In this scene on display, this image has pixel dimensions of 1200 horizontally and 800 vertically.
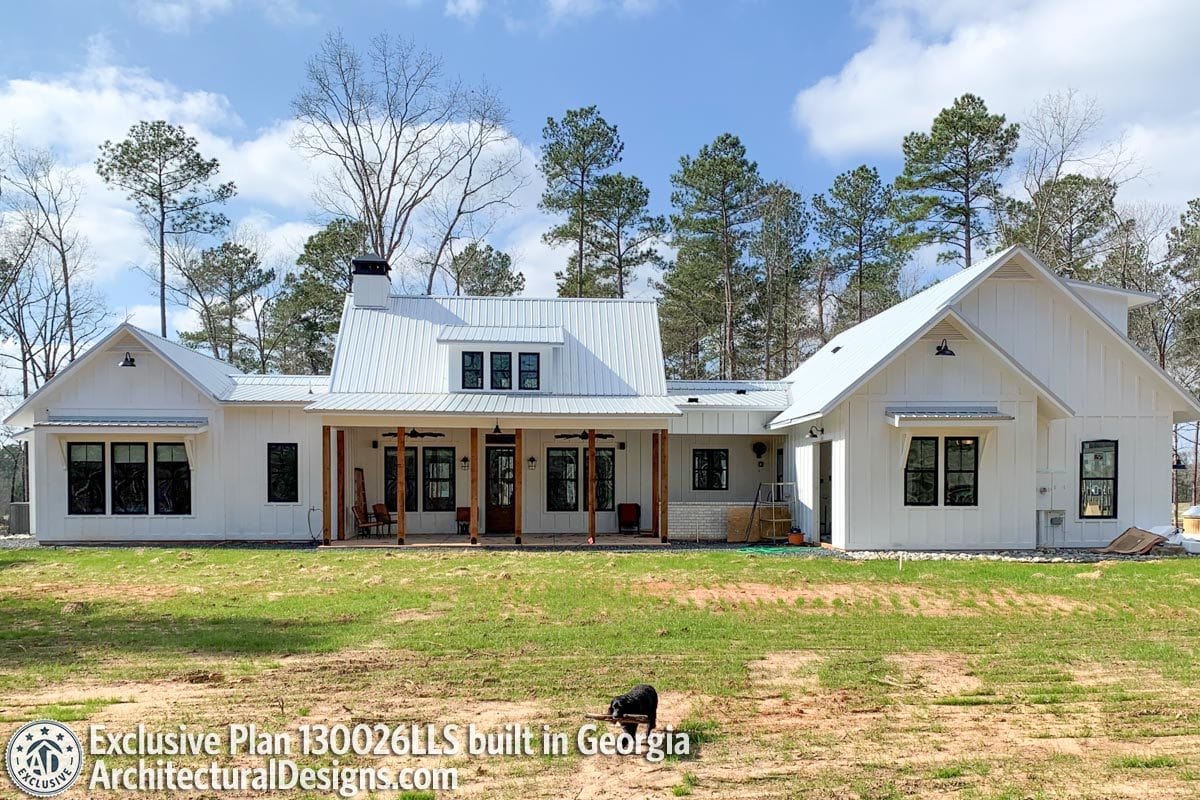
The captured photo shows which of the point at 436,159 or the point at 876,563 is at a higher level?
the point at 436,159

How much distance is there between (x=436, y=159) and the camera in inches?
1169

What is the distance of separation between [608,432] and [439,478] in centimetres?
390

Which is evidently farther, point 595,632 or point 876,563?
point 876,563

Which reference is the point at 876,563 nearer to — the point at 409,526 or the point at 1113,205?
the point at 409,526

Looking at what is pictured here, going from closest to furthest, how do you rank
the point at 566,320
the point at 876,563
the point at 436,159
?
the point at 876,563 < the point at 566,320 < the point at 436,159

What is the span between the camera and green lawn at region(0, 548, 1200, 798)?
4840 millimetres

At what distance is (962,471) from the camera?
1534 cm

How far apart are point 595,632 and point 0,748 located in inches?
185

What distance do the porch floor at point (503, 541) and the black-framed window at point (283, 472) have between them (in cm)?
169

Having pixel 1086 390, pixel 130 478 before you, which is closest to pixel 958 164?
pixel 1086 390

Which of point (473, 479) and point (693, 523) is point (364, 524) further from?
point (693, 523)

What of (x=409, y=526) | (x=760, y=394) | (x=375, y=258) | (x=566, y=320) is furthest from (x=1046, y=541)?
(x=375, y=258)

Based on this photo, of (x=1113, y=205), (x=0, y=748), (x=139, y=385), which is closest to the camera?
(x=0, y=748)

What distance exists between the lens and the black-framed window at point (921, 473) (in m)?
15.2
